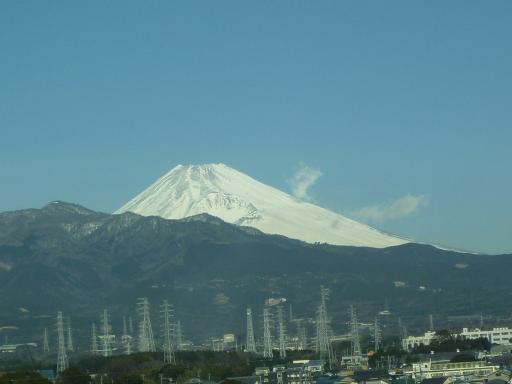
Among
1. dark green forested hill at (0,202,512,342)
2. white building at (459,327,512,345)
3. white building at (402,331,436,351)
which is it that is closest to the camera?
white building at (402,331,436,351)

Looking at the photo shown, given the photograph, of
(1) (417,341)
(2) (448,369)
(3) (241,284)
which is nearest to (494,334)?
(1) (417,341)

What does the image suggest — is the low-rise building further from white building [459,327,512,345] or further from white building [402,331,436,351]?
white building [459,327,512,345]

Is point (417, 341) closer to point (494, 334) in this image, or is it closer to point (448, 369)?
point (494, 334)

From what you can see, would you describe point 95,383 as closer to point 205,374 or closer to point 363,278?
point 205,374

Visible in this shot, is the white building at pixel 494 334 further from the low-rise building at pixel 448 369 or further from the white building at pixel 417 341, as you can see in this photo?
the low-rise building at pixel 448 369

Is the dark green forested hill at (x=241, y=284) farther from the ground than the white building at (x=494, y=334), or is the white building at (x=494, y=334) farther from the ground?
the dark green forested hill at (x=241, y=284)

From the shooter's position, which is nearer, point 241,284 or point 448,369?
point 448,369

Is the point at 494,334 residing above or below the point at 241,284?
below

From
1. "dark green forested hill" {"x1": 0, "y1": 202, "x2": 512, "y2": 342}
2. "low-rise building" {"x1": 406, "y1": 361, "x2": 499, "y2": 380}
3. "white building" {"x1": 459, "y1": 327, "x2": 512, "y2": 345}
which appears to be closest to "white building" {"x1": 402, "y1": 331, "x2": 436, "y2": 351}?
"white building" {"x1": 459, "y1": 327, "x2": 512, "y2": 345}

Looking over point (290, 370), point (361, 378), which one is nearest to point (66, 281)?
point (290, 370)

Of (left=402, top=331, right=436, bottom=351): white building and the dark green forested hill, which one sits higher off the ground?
the dark green forested hill

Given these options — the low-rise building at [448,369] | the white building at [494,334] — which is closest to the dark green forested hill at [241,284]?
the white building at [494,334]
